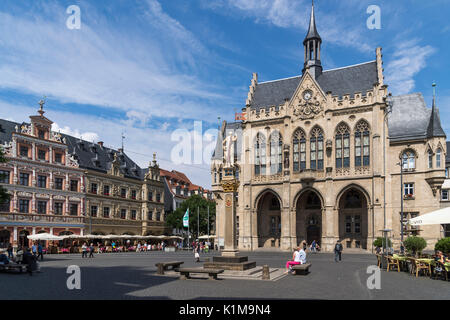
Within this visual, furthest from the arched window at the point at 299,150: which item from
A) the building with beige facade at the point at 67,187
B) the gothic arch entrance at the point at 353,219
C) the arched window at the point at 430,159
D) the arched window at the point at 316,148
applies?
the building with beige facade at the point at 67,187

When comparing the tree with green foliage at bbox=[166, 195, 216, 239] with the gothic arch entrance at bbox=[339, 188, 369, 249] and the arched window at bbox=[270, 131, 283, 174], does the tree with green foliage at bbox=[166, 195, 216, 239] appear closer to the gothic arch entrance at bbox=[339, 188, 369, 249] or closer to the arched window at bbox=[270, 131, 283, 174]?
the arched window at bbox=[270, 131, 283, 174]

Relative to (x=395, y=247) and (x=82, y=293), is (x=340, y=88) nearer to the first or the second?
(x=395, y=247)

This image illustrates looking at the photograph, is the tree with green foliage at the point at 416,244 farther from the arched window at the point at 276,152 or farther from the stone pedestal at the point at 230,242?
the arched window at the point at 276,152

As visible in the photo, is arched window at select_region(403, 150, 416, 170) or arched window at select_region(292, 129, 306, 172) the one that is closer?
arched window at select_region(403, 150, 416, 170)

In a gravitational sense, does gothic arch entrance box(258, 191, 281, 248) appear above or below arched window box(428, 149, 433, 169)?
below

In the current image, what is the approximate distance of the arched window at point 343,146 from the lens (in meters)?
45.5

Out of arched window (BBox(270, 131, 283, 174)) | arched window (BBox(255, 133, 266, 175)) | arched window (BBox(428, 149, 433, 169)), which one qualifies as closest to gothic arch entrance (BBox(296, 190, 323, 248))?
arched window (BBox(270, 131, 283, 174))

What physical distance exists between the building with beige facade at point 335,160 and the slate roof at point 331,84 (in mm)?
146

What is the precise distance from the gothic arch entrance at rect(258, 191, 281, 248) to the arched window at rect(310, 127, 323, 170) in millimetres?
6813

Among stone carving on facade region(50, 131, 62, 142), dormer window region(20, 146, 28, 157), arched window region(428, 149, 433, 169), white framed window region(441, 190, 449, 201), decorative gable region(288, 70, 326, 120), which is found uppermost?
decorative gable region(288, 70, 326, 120)

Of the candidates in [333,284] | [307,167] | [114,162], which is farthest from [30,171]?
[333,284]

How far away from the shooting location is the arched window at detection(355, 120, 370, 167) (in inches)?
1750

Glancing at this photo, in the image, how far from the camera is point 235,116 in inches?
2174
